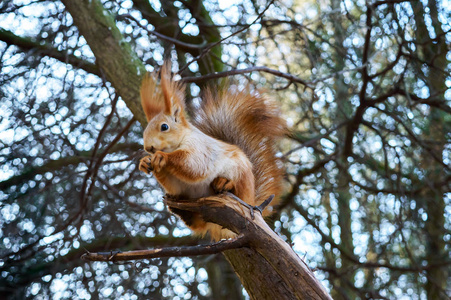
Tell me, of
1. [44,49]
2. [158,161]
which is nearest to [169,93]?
[158,161]

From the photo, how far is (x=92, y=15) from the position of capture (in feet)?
9.71

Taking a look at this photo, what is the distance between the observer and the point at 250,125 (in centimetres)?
269

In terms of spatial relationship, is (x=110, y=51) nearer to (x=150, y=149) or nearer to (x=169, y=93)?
(x=169, y=93)

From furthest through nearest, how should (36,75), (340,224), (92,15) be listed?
(340,224)
(36,75)
(92,15)

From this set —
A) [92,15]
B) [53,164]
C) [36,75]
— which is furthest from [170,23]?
[53,164]

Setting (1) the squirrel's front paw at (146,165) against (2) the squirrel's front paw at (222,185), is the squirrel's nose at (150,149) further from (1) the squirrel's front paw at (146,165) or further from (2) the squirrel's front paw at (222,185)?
(2) the squirrel's front paw at (222,185)

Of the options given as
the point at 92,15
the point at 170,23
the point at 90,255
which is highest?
the point at 170,23

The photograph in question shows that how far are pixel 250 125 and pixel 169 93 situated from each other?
2.03 ft

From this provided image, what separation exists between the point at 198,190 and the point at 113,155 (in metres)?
2.00

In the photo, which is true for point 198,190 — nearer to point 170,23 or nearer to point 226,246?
point 226,246

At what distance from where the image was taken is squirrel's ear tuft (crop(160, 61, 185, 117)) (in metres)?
2.20

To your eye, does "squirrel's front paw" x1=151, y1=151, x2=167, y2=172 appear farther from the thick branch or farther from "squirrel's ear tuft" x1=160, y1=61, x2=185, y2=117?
the thick branch

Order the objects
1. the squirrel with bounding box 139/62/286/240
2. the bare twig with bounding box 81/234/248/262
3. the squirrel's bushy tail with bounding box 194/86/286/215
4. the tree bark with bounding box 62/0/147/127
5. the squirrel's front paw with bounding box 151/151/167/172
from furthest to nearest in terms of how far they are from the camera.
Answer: the tree bark with bounding box 62/0/147/127 → the squirrel's bushy tail with bounding box 194/86/286/215 → the squirrel with bounding box 139/62/286/240 → the squirrel's front paw with bounding box 151/151/167/172 → the bare twig with bounding box 81/234/248/262

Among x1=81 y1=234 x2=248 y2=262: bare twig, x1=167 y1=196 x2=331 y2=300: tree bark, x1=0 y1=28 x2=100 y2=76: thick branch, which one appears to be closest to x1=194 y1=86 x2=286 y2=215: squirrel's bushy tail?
x1=167 y1=196 x2=331 y2=300: tree bark
